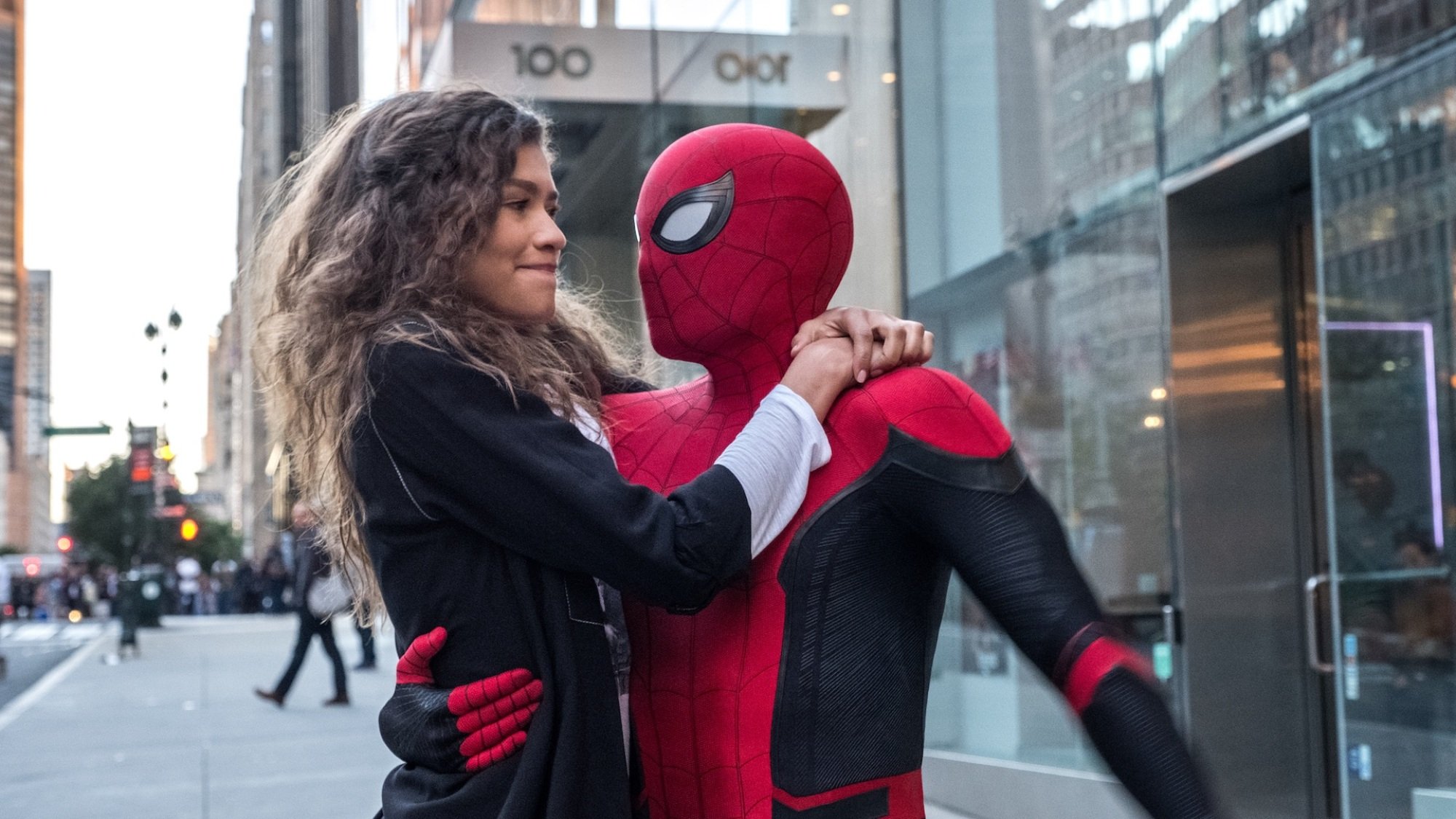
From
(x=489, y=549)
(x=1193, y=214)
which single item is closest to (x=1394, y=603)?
(x=1193, y=214)

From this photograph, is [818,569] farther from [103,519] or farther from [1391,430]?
[103,519]

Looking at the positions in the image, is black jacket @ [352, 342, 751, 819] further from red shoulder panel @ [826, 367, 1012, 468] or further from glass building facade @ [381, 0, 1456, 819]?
glass building facade @ [381, 0, 1456, 819]

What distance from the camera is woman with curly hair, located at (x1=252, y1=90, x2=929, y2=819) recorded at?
66.6 inches

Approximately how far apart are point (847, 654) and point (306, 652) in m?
9.57

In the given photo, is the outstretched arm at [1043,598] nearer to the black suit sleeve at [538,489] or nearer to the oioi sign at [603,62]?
the black suit sleeve at [538,489]

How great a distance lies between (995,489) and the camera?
172 centimetres

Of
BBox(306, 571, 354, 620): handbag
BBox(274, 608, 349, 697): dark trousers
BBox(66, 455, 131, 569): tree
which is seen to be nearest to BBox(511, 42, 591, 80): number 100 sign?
BBox(306, 571, 354, 620): handbag

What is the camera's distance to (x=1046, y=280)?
19.6 feet

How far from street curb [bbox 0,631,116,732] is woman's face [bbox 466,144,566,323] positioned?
9.53 metres

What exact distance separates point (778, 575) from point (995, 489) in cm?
29

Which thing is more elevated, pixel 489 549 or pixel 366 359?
pixel 366 359

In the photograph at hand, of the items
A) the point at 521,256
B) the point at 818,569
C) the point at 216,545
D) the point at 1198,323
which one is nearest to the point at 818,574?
the point at 818,569

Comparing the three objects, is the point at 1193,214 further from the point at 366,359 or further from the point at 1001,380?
the point at 366,359

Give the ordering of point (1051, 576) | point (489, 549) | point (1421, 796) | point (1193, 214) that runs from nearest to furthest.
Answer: point (1051, 576), point (489, 549), point (1421, 796), point (1193, 214)
